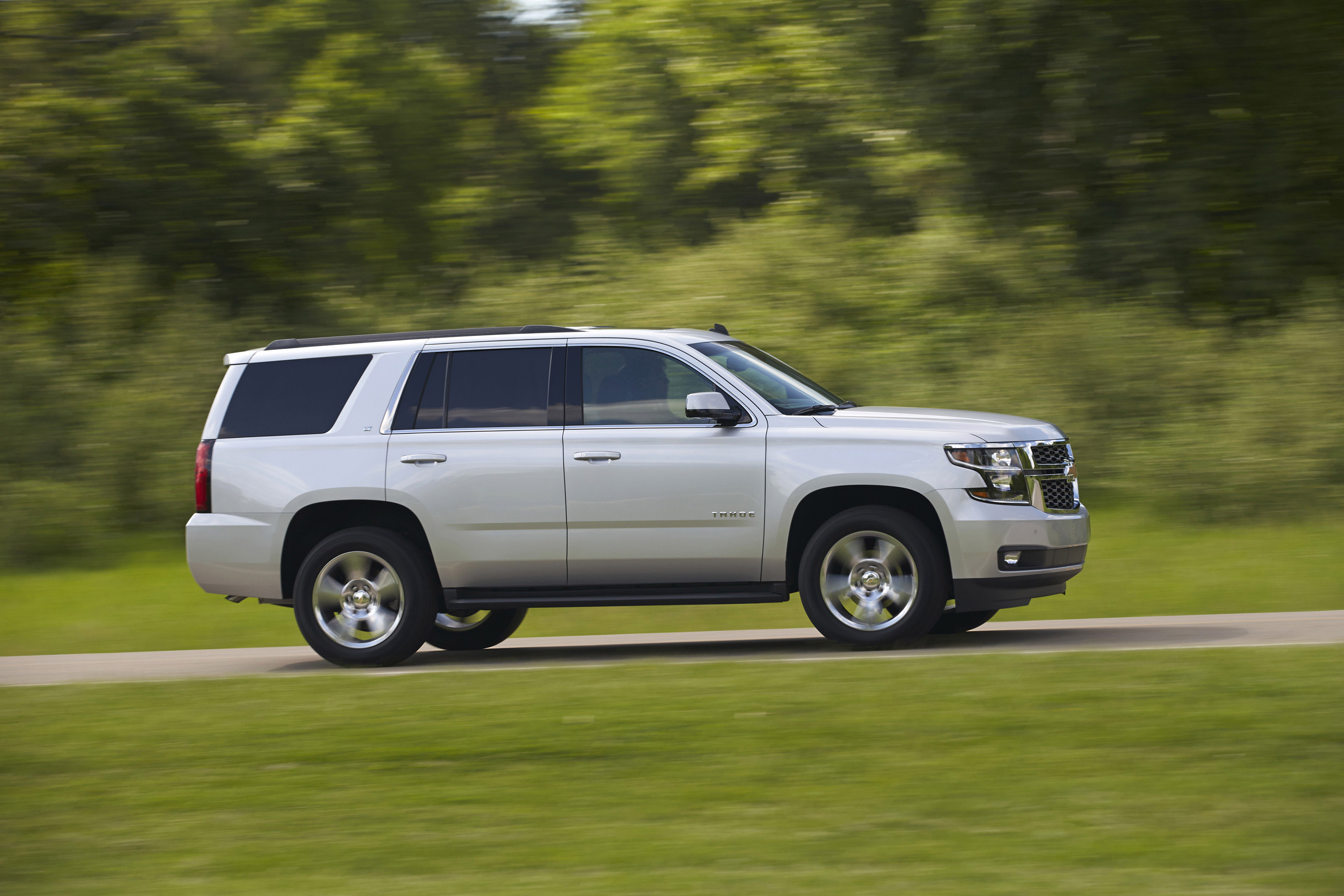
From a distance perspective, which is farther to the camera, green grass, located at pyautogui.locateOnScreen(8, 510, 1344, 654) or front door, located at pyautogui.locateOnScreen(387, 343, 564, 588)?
green grass, located at pyautogui.locateOnScreen(8, 510, 1344, 654)

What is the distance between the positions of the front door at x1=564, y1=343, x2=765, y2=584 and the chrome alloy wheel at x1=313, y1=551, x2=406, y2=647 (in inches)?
46.2

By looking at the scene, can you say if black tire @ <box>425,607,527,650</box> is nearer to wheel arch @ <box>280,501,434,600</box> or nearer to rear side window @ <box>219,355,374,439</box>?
wheel arch @ <box>280,501,434,600</box>

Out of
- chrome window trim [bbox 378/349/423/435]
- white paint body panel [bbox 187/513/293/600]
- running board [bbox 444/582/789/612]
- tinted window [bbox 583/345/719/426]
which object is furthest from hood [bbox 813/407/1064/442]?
white paint body panel [bbox 187/513/293/600]

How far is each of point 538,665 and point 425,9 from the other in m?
13.9

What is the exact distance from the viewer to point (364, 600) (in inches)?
387

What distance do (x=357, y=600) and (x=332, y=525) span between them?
53 centimetres

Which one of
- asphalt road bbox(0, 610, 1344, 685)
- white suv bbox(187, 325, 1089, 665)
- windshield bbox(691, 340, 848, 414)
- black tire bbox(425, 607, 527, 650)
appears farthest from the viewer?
black tire bbox(425, 607, 527, 650)

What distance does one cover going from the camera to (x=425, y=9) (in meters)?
21.5

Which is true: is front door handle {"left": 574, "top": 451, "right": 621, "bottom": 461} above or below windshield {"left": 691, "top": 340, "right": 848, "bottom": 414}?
below

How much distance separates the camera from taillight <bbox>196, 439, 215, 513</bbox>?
392 inches

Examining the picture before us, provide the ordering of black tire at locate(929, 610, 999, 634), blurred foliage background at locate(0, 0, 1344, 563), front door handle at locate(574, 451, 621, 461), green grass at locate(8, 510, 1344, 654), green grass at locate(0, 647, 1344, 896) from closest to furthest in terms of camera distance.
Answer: green grass at locate(0, 647, 1344, 896) < front door handle at locate(574, 451, 621, 461) < black tire at locate(929, 610, 999, 634) < green grass at locate(8, 510, 1344, 654) < blurred foliage background at locate(0, 0, 1344, 563)

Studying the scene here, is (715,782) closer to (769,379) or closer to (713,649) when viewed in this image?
(769,379)

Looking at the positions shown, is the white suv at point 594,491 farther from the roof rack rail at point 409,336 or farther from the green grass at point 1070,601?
the green grass at point 1070,601

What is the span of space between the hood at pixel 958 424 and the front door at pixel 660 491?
1.86 feet
